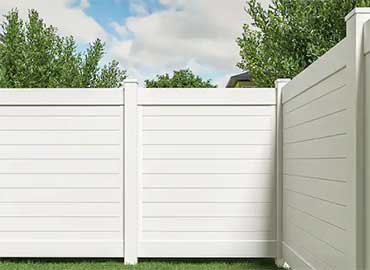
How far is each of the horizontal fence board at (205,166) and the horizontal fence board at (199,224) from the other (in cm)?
41

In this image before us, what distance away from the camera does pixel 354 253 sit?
219 centimetres

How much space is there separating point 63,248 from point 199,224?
1.18 meters

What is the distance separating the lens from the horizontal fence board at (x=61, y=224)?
4305 millimetres

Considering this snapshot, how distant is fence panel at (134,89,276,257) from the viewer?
14.2 feet

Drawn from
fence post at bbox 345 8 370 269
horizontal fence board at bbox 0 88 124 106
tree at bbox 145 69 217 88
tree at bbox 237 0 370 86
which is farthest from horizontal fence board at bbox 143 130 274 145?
tree at bbox 145 69 217 88

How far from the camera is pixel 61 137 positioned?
431 cm

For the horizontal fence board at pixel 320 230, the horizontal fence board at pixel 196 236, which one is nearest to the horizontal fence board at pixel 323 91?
the horizontal fence board at pixel 320 230

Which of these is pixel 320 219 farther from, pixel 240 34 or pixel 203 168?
pixel 240 34

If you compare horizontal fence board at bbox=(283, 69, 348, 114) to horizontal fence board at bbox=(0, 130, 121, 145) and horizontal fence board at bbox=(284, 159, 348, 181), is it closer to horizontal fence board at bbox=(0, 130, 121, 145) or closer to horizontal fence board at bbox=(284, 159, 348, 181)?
horizontal fence board at bbox=(284, 159, 348, 181)

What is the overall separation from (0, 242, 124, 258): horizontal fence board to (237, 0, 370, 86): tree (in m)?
4.05

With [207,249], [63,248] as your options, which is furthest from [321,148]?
[63,248]

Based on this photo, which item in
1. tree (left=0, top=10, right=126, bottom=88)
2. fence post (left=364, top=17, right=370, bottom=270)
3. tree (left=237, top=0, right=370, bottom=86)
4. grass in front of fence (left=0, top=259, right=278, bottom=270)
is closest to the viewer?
fence post (left=364, top=17, right=370, bottom=270)

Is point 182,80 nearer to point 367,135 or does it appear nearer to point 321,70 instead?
point 321,70

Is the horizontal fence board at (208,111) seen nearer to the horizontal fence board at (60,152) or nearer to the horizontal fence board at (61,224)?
the horizontal fence board at (60,152)
